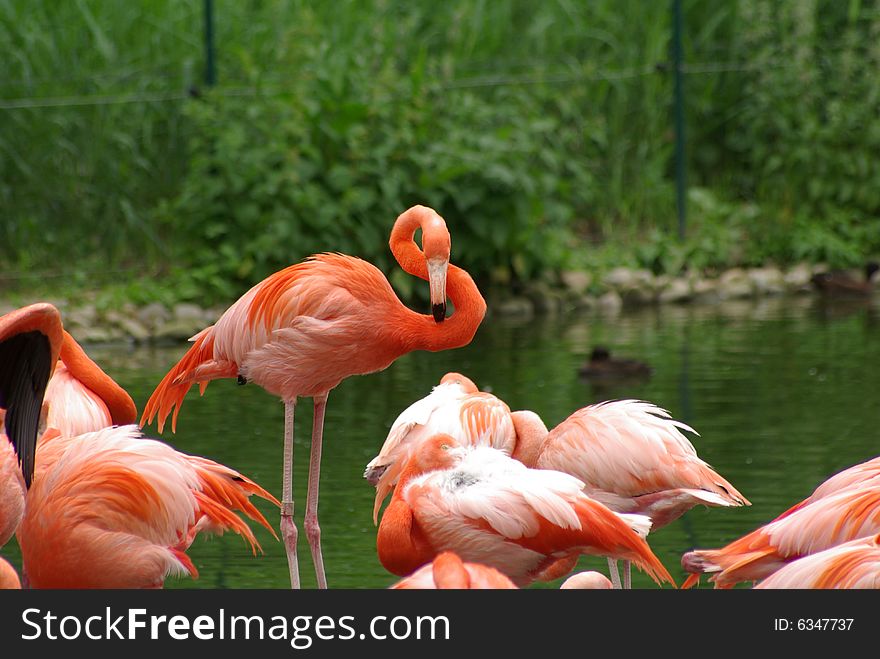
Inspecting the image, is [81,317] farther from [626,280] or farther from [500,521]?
[500,521]

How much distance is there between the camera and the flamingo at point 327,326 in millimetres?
4555

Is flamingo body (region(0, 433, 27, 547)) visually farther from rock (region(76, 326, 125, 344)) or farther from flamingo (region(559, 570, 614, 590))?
rock (region(76, 326, 125, 344))

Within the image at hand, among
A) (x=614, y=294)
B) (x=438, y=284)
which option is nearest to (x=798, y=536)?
(x=438, y=284)

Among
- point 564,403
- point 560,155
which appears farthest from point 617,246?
point 564,403

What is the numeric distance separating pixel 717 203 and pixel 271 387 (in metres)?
8.07

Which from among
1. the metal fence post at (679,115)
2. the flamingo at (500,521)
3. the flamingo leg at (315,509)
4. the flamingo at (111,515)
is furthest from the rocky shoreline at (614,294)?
the flamingo at (500,521)

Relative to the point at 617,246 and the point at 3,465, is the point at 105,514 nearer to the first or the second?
the point at 3,465

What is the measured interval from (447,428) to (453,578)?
4.86 ft

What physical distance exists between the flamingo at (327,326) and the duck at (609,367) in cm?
332

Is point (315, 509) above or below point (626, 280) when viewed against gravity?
above

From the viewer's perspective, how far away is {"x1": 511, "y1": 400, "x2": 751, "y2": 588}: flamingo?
172 inches

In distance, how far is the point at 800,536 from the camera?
3770mm

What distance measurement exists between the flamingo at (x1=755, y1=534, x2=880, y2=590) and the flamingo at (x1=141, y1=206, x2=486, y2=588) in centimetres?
148

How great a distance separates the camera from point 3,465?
4.02 m
